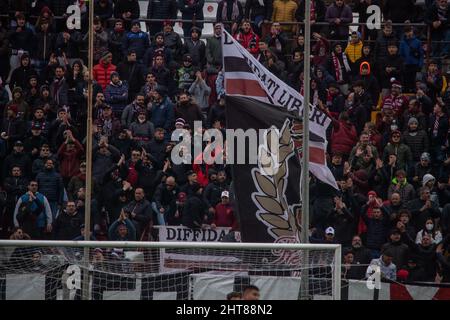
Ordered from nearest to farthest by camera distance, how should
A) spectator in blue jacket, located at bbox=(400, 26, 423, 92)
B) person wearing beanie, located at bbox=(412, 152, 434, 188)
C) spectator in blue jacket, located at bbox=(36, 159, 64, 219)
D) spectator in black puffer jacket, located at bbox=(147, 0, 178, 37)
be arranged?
1. spectator in blue jacket, located at bbox=(36, 159, 64, 219)
2. person wearing beanie, located at bbox=(412, 152, 434, 188)
3. spectator in blue jacket, located at bbox=(400, 26, 423, 92)
4. spectator in black puffer jacket, located at bbox=(147, 0, 178, 37)

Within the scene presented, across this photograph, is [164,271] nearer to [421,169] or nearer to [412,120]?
[421,169]

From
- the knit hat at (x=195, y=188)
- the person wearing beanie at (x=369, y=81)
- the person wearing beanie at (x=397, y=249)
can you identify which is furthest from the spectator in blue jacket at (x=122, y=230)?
the person wearing beanie at (x=369, y=81)

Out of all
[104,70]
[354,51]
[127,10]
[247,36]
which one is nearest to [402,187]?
[354,51]

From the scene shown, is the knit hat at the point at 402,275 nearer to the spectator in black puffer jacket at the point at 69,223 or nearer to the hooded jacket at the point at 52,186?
the spectator in black puffer jacket at the point at 69,223

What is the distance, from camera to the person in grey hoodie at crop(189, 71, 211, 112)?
24.6 metres

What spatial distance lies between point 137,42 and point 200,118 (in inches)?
101

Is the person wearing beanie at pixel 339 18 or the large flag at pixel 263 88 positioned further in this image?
the person wearing beanie at pixel 339 18

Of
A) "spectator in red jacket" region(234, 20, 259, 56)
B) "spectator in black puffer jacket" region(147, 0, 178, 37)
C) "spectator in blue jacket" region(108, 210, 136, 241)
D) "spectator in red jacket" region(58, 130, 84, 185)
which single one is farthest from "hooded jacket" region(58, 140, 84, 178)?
"spectator in black puffer jacket" region(147, 0, 178, 37)

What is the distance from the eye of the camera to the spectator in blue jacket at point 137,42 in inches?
1009

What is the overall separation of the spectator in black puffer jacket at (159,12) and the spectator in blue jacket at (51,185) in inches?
200

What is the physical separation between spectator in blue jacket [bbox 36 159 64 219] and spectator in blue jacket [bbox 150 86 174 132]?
84.7 inches

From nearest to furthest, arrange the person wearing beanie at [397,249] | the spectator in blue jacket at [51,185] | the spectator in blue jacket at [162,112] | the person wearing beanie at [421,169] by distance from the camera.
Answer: the person wearing beanie at [397,249]
the spectator in blue jacket at [51,185]
the person wearing beanie at [421,169]
the spectator in blue jacket at [162,112]

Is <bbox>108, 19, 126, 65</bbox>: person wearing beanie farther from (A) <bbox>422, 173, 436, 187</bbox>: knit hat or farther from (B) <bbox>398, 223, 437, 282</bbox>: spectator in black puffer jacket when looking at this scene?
(B) <bbox>398, 223, 437, 282</bbox>: spectator in black puffer jacket
